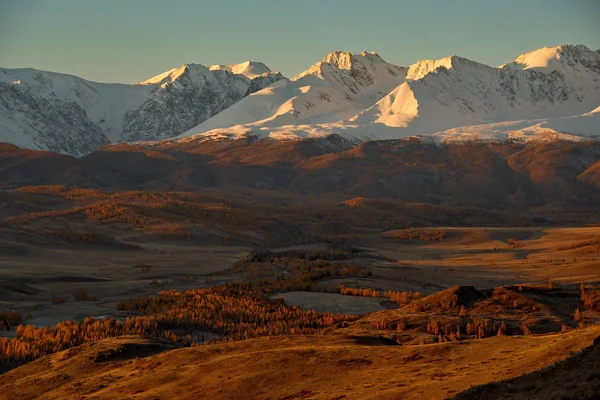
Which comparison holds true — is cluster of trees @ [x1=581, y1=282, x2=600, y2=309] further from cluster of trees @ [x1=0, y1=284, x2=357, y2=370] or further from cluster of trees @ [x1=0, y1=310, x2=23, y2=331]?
cluster of trees @ [x1=0, y1=310, x2=23, y2=331]

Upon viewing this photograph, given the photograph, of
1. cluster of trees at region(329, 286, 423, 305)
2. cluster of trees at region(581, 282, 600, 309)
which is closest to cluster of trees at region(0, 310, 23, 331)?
cluster of trees at region(329, 286, 423, 305)

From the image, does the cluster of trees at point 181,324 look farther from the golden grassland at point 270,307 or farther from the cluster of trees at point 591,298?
the cluster of trees at point 591,298

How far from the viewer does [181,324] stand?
35594 millimetres

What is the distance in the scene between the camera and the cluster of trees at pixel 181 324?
1218 inches

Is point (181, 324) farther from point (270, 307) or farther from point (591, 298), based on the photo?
point (591, 298)

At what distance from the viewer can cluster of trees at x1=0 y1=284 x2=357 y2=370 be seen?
3094 cm

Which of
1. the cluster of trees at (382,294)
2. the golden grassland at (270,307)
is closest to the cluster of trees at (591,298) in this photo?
the golden grassland at (270,307)

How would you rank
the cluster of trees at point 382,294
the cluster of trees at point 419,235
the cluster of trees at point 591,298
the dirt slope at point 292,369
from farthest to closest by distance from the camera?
the cluster of trees at point 419,235, the cluster of trees at point 382,294, the cluster of trees at point 591,298, the dirt slope at point 292,369

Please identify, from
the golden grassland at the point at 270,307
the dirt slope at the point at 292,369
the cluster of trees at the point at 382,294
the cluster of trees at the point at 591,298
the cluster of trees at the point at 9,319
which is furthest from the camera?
the cluster of trees at the point at 382,294

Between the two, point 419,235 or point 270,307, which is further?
point 419,235

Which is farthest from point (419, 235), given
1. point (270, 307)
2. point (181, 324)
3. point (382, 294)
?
point (181, 324)

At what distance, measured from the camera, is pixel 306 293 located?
1913 inches

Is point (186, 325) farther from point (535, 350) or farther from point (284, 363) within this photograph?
point (535, 350)

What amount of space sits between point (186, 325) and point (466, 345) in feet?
54.8
